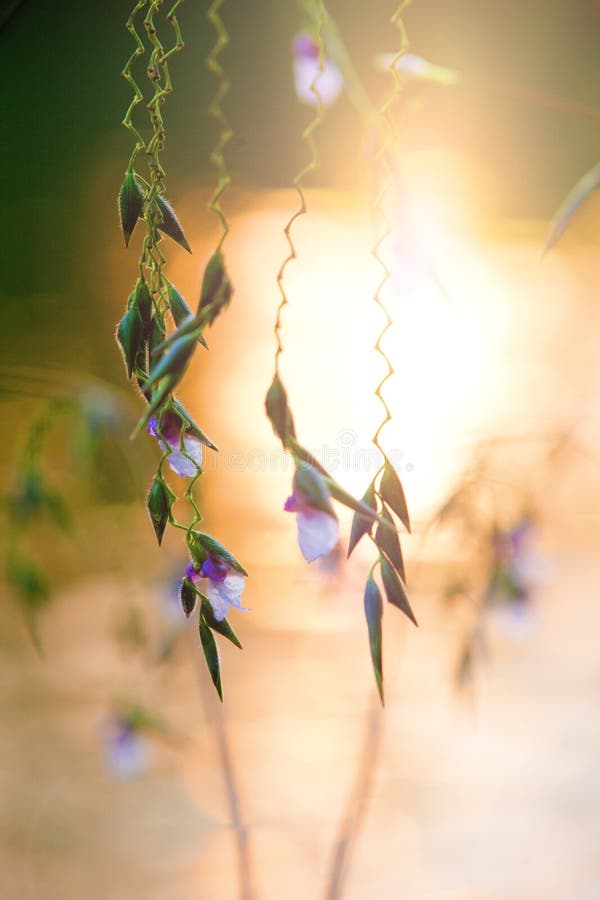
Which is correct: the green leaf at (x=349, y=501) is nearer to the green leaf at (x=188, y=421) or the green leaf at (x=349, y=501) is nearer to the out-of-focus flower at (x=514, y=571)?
the green leaf at (x=188, y=421)

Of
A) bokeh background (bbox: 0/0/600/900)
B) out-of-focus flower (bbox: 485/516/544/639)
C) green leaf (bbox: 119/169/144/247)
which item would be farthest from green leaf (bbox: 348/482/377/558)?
bokeh background (bbox: 0/0/600/900)

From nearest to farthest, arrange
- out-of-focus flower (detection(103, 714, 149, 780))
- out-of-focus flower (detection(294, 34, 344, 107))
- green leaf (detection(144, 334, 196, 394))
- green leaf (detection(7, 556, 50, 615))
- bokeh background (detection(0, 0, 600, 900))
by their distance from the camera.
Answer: green leaf (detection(144, 334, 196, 394)) → out-of-focus flower (detection(294, 34, 344, 107)) → green leaf (detection(7, 556, 50, 615)) → out-of-focus flower (detection(103, 714, 149, 780)) → bokeh background (detection(0, 0, 600, 900))

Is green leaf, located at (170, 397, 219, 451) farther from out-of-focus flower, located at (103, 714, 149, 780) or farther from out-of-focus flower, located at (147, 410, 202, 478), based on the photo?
out-of-focus flower, located at (103, 714, 149, 780)

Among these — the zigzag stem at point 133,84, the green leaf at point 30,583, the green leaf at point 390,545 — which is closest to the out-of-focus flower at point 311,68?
the zigzag stem at point 133,84

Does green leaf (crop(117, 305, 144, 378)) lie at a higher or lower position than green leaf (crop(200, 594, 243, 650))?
higher

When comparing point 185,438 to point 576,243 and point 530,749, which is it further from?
point 576,243

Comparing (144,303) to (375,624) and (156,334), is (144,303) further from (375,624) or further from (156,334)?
(375,624)

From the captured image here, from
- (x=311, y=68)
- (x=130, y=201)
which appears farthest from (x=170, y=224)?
(x=311, y=68)
